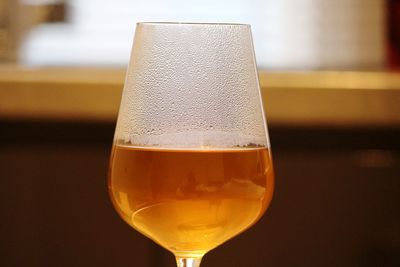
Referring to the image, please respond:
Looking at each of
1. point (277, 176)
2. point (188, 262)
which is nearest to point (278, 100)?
point (277, 176)

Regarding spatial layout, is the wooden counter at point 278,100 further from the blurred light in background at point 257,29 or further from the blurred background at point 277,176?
the blurred light in background at point 257,29

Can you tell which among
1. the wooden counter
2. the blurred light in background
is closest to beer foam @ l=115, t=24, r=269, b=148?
the wooden counter

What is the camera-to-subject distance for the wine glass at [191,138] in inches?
29.5

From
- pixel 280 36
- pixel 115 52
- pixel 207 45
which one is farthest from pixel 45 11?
pixel 207 45

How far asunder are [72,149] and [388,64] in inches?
39.9

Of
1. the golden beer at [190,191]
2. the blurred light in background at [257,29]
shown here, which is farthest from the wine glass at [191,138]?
the blurred light in background at [257,29]

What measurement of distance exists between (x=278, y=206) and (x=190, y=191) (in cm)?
82

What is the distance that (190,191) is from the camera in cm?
75

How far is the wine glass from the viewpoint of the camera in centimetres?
75

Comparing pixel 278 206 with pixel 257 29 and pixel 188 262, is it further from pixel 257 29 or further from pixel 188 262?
pixel 257 29

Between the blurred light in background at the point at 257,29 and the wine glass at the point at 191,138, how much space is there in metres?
1.56

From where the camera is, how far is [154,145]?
75 cm

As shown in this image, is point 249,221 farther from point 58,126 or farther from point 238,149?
point 58,126

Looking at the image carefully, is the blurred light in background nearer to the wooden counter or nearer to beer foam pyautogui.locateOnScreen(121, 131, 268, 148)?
the wooden counter
